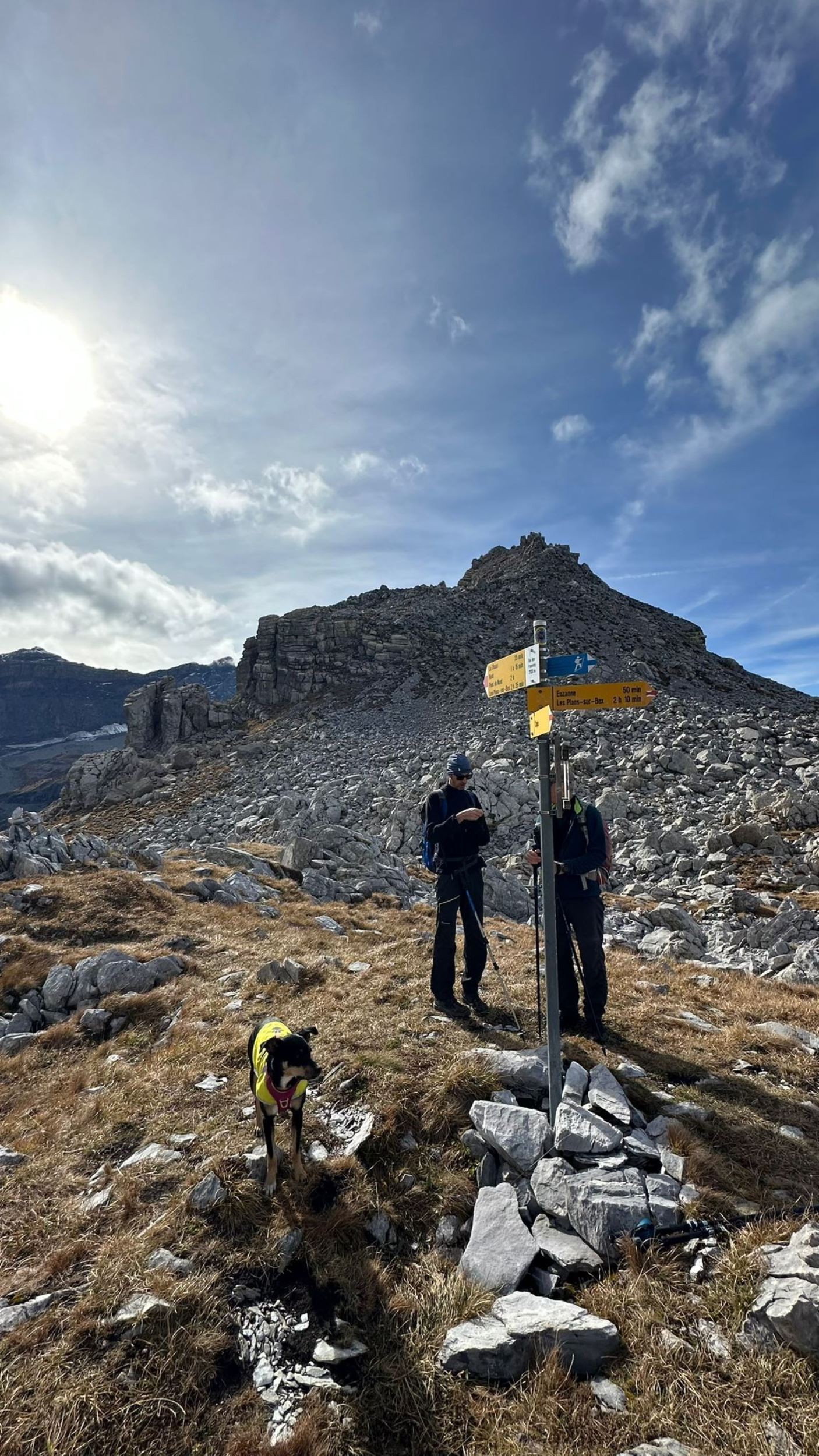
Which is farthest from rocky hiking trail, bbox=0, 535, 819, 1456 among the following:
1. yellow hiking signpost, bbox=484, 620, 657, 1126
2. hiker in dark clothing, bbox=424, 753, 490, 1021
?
yellow hiking signpost, bbox=484, 620, 657, 1126

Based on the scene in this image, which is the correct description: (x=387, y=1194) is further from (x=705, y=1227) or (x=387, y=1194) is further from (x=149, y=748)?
(x=149, y=748)

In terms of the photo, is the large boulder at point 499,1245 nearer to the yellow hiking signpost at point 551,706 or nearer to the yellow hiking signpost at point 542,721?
the yellow hiking signpost at point 551,706

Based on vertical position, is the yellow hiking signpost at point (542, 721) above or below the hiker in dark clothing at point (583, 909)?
above

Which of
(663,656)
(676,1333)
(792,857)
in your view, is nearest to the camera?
(676,1333)

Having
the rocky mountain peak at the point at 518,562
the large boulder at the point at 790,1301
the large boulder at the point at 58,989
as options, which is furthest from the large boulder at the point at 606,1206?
the rocky mountain peak at the point at 518,562

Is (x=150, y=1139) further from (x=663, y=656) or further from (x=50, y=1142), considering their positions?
(x=663, y=656)

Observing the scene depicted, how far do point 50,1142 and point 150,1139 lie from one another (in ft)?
3.50

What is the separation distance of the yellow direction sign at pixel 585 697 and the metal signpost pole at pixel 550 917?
0.81ft

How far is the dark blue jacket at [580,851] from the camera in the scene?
20.1 feet

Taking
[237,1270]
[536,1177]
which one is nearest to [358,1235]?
[237,1270]

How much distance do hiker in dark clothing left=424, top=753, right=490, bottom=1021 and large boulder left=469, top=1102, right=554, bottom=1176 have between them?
2.38 meters

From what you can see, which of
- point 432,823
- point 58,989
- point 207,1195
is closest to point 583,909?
point 432,823

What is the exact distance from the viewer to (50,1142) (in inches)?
205

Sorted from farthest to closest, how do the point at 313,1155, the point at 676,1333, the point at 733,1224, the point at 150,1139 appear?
the point at 150,1139 → the point at 313,1155 → the point at 733,1224 → the point at 676,1333
